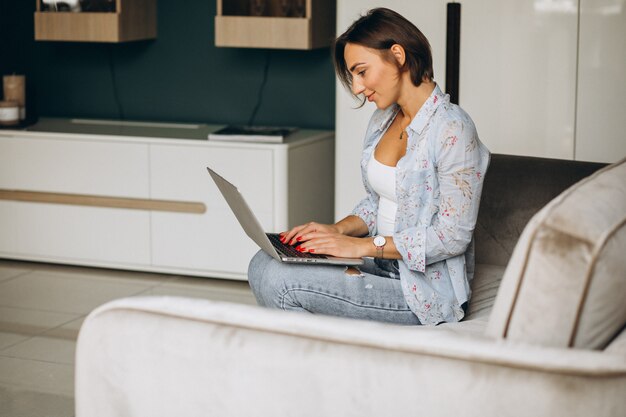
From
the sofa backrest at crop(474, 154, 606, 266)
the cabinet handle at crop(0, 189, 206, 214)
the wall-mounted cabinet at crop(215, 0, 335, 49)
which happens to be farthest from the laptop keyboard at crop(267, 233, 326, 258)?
the wall-mounted cabinet at crop(215, 0, 335, 49)

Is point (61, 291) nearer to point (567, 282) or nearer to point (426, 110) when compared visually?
point (426, 110)

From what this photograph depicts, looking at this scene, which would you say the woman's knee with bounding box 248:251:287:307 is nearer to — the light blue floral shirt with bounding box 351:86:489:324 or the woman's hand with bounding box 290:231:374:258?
the woman's hand with bounding box 290:231:374:258

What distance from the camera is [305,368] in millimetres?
1333

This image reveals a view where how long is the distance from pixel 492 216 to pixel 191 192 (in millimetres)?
1873

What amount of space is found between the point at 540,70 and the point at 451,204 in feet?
5.75

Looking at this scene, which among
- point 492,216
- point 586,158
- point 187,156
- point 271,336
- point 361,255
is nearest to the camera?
point 271,336

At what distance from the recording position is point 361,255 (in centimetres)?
224

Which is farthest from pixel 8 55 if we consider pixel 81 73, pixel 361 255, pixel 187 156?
pixel 361 255

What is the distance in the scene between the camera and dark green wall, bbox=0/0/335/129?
4680mm

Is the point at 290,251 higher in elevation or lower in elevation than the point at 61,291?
higher

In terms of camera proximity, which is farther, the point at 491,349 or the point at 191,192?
the point at 191,192

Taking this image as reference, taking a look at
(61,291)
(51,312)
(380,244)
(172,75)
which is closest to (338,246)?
(380,244)

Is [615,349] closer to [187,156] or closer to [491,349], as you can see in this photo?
[491,349]

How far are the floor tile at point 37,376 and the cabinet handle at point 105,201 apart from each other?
1.21 meters
